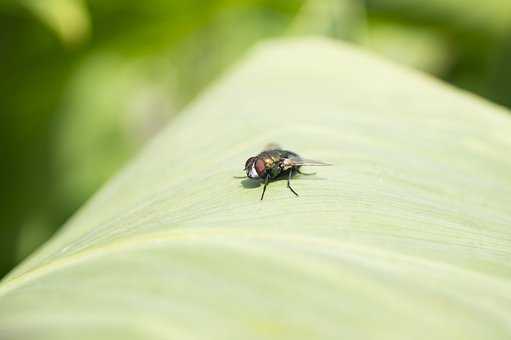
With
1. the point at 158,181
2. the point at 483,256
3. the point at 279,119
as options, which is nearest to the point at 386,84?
the point at 279,119

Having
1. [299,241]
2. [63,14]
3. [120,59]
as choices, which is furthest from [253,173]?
[120,59]

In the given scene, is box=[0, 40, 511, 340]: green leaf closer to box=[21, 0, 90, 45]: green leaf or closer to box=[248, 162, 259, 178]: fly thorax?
box=[248, 162, 259, 178]: fly thorax

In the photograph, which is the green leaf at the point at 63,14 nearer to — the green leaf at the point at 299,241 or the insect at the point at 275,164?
the green leaf at the point at 299,241

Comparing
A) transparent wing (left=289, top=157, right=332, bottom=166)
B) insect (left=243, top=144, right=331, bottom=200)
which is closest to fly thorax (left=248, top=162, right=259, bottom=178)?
insect (left=243, top=144, right=331, bottom=200)

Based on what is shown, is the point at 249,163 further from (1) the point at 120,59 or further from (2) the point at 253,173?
(1) the point at 120,59

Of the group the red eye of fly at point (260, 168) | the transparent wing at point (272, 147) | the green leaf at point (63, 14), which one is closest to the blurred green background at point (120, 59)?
the green leaf at point (63, 14)

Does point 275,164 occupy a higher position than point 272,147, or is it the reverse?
point 272,147

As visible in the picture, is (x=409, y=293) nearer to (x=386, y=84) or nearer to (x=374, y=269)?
(x=374, y=269)
